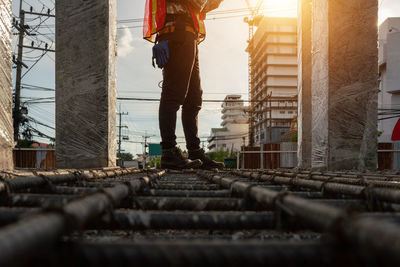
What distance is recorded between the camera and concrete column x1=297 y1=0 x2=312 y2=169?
24.5 ft

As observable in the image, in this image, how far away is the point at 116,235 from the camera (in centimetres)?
112

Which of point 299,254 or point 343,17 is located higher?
point 343,17

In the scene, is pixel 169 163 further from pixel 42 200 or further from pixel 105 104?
pixel 42 200

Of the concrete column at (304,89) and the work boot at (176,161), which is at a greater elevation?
the concrete column at (304,89)

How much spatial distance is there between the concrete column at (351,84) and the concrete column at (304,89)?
92.7 inches

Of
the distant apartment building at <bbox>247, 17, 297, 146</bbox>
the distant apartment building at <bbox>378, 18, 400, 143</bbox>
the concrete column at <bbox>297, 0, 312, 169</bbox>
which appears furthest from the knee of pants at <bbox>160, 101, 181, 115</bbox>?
the distant apartment building at <bbox>247, 17, 297, 146</bbox>

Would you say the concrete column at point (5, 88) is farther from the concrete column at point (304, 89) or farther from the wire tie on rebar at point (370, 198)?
the concrete column at point (304, 89)

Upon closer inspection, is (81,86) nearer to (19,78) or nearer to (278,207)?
(278,207)

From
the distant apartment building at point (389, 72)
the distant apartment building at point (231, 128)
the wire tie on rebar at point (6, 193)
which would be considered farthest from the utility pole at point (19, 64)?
the distant apartment building at point (231, 128)

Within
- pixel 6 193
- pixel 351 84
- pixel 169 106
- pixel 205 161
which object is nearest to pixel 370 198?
pixel 6 193

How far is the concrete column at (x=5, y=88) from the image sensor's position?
3024mm

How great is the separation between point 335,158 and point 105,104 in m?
3.70

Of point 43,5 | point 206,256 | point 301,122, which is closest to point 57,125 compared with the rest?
point 206,256

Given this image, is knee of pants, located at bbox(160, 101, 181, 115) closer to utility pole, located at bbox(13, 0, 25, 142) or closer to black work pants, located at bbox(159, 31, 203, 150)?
black work pants, located at bbox(159, 31, 203, 150)
